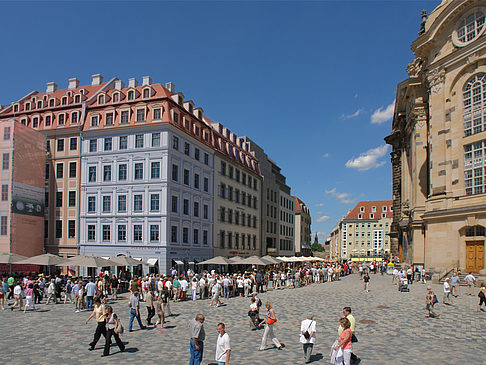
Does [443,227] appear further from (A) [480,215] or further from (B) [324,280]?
(B) [324,280]

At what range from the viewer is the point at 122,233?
46406 millimetres

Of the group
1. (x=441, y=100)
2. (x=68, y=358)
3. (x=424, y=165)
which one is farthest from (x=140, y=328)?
(x=424, y=165)

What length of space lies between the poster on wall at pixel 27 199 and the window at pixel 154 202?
13276 millimetres

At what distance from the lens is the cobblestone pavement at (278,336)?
42.4ft

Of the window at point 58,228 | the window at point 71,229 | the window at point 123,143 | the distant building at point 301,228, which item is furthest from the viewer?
the distant building at point 301,228

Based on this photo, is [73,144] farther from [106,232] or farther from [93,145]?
[106,232]

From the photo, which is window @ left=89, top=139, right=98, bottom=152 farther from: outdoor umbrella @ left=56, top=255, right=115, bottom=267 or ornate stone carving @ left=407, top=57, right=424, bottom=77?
ornate stone carving @ left=407, top=57, right=424, bottom=77

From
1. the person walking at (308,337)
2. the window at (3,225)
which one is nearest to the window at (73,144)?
the window at (3,225)

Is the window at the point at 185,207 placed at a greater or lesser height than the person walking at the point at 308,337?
greater

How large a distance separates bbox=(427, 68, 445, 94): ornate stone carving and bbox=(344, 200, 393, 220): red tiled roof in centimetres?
9326

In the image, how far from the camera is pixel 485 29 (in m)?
33.6

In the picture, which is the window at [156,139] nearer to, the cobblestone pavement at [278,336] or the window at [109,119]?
the window at [109,119]

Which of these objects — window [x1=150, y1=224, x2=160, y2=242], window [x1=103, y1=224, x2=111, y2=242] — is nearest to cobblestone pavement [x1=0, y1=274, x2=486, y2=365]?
window [x1=150, y1=224, x2=160, y2=242]

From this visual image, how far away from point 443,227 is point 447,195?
261 centimetres
